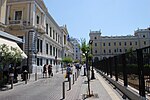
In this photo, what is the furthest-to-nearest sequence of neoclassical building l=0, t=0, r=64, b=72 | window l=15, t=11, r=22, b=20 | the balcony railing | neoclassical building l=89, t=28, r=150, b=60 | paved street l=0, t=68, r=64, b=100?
neoclassical building l=89, t=28, r=150, b=60
window l=15, t=11, r=22, b=20
the balcony railing
neoclassical building l=0, t=0, r=64, b=72
paved street l=0, t=68, r=64, b=100

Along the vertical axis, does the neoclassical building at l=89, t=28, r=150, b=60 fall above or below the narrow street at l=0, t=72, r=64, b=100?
above

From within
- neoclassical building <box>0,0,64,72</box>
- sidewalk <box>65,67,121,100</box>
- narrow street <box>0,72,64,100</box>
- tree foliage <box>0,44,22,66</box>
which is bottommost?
narrow street <box>0,72,64,100</box>

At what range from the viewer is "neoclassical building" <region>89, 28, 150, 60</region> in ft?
313

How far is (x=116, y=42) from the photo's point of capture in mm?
97375

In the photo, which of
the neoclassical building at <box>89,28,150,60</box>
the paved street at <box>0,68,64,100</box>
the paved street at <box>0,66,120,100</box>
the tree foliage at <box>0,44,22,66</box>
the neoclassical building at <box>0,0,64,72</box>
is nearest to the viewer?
the paved street at <box>0,66,120,100</box>

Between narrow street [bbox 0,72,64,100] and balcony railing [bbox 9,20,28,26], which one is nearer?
narrow street [bbox 0,72,64,100]

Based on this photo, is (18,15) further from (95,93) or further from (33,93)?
Result: (95,93)

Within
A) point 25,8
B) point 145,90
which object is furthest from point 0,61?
point 25,8

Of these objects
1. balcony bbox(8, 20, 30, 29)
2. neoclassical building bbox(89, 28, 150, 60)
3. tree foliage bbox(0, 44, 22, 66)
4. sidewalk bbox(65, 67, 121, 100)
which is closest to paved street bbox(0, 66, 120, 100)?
sidewalk bbox(65, 67, 121, 100)

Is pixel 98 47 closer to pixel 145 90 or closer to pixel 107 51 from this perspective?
pixel 107 51

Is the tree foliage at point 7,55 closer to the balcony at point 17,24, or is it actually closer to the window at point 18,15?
the balcony at point 17,24

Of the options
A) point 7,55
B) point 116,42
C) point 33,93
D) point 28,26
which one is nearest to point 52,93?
point 33,93

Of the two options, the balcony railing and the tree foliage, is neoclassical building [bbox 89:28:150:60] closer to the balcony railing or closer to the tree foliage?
the balcony railing

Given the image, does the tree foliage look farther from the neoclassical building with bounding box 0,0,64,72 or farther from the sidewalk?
the neoclassical building with bounding box 0,0,64,72
